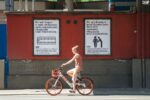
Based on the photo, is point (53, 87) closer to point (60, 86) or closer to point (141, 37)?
point (60, 86)

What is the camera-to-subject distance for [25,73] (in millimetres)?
23391

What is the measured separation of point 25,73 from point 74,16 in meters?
3.14

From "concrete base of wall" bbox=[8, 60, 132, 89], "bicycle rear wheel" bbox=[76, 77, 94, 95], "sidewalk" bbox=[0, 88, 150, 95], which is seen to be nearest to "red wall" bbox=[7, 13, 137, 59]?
"concrete base of wall" bbox=[8, 60, 132, 89]

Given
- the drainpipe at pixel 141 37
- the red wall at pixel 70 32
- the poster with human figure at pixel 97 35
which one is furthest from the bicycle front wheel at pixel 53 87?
the drainpipe at pixel 141 37

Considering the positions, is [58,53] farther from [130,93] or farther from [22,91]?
[130,93]

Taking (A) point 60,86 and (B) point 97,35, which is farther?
(B) point 97,35

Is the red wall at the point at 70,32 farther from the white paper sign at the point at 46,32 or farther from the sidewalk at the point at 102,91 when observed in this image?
the sidewalk at the point at 102,91

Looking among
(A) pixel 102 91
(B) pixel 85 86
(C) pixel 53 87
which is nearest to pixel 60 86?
(C) pixel 53 87

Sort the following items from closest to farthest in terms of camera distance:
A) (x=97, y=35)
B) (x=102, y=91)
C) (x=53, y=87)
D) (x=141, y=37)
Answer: (x=53, y=87)
(x=102, y=91)
(x=141, y=37)
(x=97, y=35)

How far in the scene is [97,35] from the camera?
917 inches

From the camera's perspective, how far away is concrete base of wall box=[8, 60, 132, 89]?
23.3m

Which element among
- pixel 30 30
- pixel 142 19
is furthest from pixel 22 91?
pixel 142 19

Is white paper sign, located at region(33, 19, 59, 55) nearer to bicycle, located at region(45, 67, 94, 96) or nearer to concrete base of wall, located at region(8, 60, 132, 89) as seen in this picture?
concrete base of wall, located at region(8, 60, 132, 89)

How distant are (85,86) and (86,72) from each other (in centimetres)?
277
